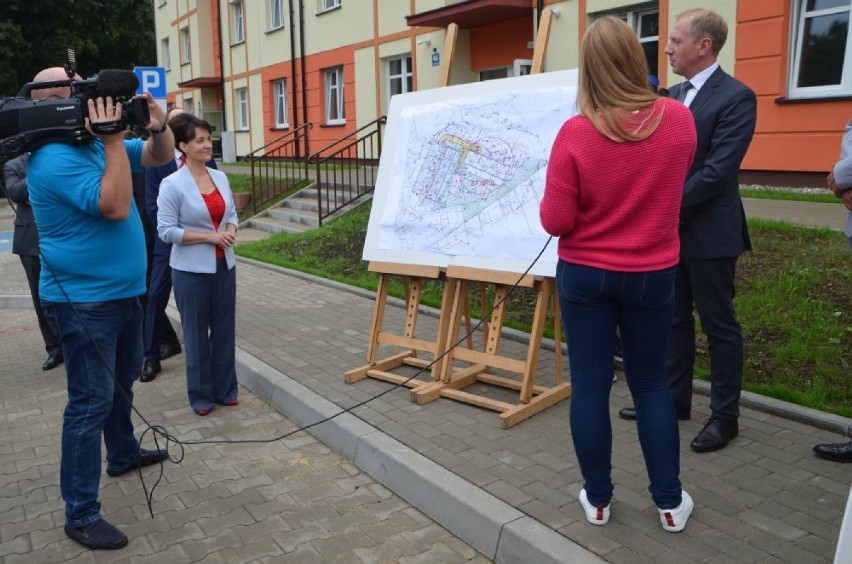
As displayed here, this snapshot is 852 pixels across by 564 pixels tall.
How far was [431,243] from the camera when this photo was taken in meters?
5.02

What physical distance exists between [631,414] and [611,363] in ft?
4.74

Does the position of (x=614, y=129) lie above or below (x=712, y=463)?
above

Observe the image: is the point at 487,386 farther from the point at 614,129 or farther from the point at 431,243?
the point at 614,129

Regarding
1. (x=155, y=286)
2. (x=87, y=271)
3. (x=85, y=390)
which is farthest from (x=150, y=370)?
(x=87, y=271)

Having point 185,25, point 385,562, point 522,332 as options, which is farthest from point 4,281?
point 185,25

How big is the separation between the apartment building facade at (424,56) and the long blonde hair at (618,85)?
1.79 metres

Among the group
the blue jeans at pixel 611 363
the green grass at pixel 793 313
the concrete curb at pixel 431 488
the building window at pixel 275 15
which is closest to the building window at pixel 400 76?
the building window at pixel 275 15

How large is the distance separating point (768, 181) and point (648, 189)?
932 centimetres

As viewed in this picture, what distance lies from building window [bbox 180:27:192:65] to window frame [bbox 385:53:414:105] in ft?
52.3

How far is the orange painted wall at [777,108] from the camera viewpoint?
33.5ft

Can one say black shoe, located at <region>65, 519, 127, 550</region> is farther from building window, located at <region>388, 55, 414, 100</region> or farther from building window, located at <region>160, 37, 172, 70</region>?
building window, located at <region>160, 37, 172, 70</region>

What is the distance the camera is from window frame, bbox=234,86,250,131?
27.5 m

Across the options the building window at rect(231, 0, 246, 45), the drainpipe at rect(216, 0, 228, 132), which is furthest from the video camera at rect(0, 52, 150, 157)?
the drainpipe at rect(216, 0, 228, 132)

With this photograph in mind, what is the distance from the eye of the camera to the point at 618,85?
2.84 m
